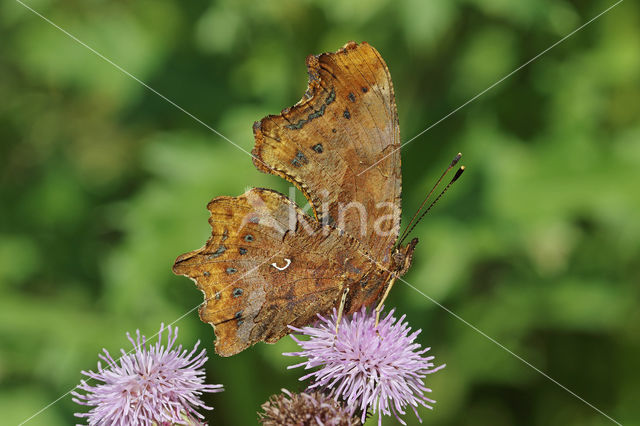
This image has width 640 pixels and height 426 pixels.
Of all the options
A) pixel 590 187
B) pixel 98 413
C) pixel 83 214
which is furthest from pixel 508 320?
pixel 83 214

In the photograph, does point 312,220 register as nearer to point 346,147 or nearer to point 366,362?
point 346,147

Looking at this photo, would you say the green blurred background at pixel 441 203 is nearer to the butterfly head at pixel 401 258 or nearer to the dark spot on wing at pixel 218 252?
the butterfly head at pixel 401 258

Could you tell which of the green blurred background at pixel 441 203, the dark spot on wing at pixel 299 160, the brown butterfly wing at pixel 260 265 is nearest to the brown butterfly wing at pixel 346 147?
the dark spot on wing at pixel 299 160

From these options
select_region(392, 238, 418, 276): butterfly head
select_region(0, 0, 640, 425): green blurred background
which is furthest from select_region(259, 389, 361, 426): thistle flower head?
select_region(0, 0, 640, 425): green blurred background

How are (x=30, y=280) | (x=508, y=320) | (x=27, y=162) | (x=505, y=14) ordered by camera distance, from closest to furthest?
(x=505, y=14) → (x=508, y=320) → (x=30, y=280) → (x=27, y=162)

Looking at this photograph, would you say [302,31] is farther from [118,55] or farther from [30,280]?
[30,280]
